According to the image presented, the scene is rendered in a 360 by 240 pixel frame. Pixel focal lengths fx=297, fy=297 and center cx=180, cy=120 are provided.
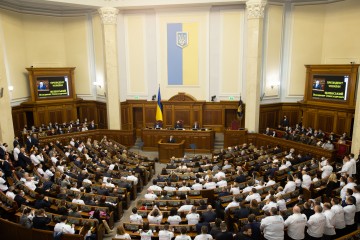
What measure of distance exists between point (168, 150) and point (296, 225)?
1019 centimetres

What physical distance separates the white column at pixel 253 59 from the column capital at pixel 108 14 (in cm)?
811

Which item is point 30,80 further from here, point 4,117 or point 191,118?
point 191,118

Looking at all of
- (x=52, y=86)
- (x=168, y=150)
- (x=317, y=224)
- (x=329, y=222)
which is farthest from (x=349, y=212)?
(x=52, y=86)

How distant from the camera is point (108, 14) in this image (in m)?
18.5

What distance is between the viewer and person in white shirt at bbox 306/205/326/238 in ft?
21.8

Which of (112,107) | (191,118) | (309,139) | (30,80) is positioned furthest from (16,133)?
(309,139)

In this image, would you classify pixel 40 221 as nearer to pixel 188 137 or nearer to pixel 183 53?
pixel 188 137

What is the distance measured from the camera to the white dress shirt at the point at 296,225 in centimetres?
660

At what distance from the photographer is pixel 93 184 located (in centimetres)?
1071

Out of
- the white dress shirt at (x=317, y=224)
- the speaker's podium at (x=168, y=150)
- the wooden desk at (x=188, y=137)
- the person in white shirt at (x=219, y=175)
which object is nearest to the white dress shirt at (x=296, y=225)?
the white dress shirt at (x=317, y=224)

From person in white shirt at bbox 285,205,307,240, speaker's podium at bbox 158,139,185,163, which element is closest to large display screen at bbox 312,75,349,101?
speaker's podium at bbox 158,139,185,163

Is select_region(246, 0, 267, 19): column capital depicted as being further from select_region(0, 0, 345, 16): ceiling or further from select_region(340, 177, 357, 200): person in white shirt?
select_region(340, 177, 357, 200): person in white shirt

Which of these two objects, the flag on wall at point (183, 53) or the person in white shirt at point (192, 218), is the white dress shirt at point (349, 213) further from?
the flag on wall at point (183, 53)

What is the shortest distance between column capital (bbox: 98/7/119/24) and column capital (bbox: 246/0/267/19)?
26.6 feet
